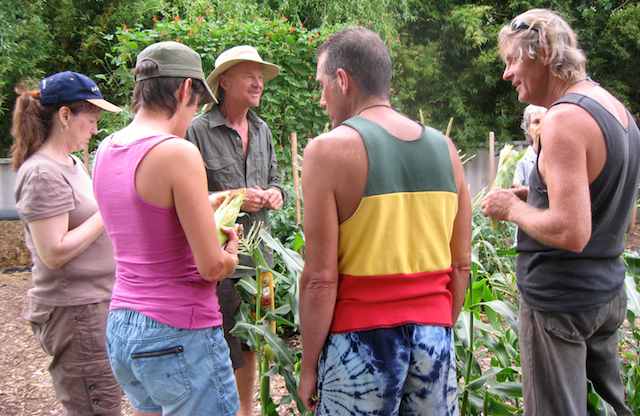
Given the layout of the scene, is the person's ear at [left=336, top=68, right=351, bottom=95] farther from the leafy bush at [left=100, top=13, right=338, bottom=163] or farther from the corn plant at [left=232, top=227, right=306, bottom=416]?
the leafy bush at [left=100, top=13, right=338, bottom=163]

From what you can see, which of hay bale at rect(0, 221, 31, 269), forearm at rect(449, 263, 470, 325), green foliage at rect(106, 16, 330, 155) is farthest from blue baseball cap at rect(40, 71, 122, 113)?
hay bale at rect(0, 221, 31, 269)

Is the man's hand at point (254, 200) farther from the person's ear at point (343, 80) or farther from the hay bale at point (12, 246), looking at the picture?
the hay bale at point (12, 246)

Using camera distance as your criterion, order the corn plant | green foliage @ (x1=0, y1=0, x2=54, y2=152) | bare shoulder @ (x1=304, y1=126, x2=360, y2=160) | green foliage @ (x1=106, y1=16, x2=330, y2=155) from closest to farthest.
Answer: bare shoulder @ (x1=304, y1=126, x2=360, y2=160) < the corn plant < green foliage @ (x1=106, y1=16, x2=330, y2=155) < green foliage @ (x1=0, y1=0, x2=54, y2=152)

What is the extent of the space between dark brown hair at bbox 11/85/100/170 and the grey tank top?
190 cm

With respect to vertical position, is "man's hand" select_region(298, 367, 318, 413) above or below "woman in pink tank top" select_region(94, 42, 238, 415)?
below

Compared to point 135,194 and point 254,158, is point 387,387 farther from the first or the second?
point 254,158

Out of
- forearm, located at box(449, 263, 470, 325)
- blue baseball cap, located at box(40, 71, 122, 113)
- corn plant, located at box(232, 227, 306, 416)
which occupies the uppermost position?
blue baseball cap, located at box(40, 71, 122, 113)

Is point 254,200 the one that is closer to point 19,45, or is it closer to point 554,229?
point 554,229

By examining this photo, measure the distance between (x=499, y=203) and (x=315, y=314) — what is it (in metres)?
0.89

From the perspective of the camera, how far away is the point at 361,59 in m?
1.95

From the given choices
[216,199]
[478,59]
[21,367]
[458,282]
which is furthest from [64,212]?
[478,59]

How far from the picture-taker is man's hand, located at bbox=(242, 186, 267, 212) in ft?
10.6

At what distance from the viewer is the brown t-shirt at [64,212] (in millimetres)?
2406

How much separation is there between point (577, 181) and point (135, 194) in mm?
1408
